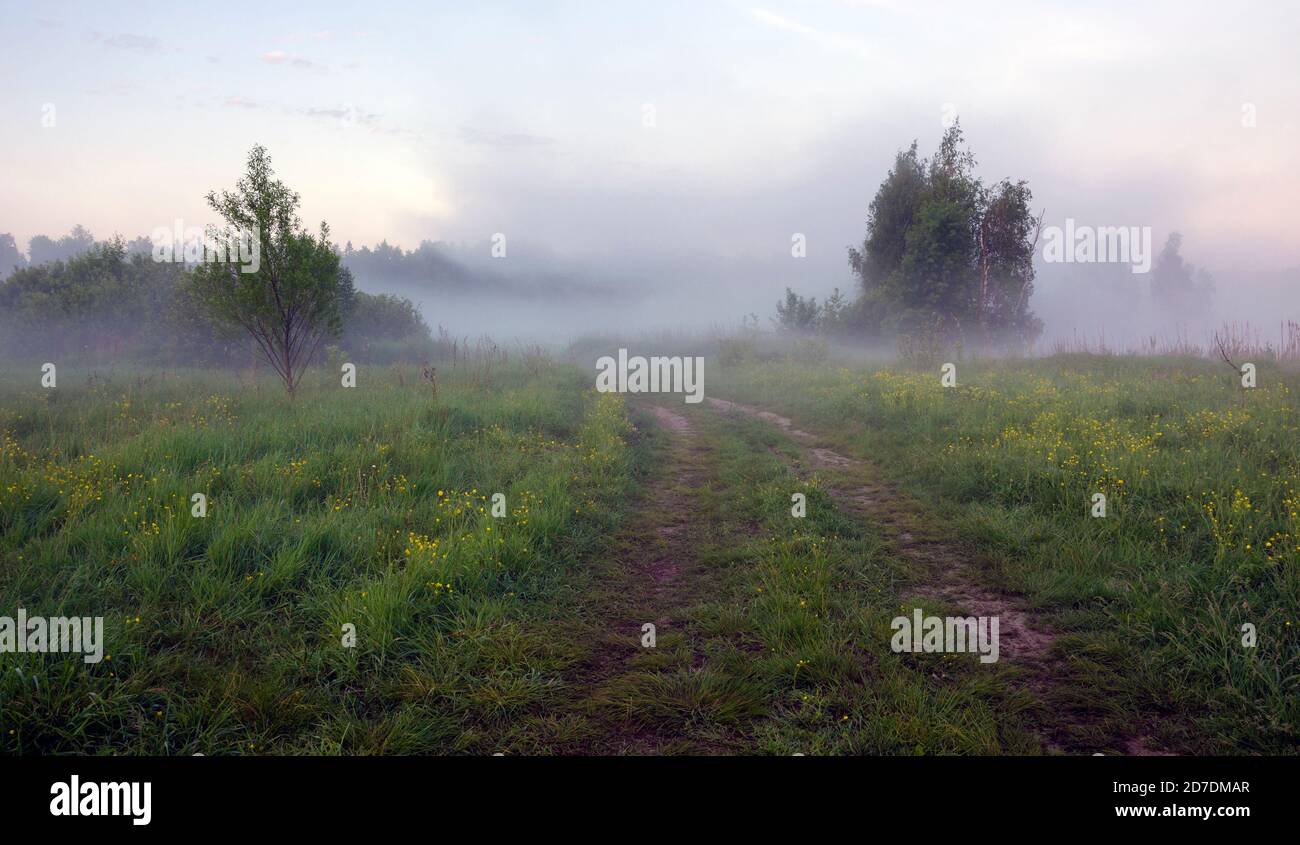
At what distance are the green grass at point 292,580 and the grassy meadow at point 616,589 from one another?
23 millimetres

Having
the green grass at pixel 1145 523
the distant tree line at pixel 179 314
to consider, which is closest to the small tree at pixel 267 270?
the distant tree line at pixel 179 314

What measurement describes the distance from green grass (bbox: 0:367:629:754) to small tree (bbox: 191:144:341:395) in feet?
13.6

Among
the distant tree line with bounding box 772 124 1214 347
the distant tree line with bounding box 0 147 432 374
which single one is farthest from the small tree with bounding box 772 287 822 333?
the distant tree line with bounding box 0 147 432 374

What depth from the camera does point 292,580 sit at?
4570mm

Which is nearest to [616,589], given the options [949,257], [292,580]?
[292,580]

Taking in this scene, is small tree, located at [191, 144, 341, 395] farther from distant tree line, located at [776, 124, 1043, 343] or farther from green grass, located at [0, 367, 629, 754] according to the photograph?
distant tree line, located at [776, 124, 1043, 343]

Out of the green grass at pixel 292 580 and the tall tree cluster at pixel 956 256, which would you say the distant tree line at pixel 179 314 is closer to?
the green grass at pixel 292 580

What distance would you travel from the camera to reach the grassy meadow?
309cm

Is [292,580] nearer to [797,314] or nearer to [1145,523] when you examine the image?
[1145,523]

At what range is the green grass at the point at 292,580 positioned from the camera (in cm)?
306

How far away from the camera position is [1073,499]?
20.4 feet
